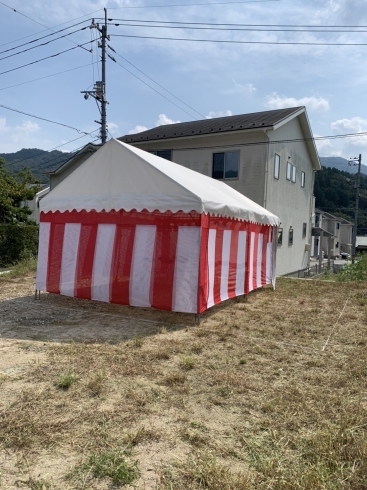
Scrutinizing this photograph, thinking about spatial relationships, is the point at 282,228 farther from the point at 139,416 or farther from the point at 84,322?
the point at 139,416

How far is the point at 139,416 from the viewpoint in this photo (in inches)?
99.5

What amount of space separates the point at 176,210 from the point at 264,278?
376cm

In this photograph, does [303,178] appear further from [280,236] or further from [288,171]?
[280,236]

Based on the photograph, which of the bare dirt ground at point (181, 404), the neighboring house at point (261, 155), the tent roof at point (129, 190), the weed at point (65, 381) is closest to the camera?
the bare dirt ground at point (181, 404)

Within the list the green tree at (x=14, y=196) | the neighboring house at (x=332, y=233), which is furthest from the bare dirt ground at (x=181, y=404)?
the neighboring house at (x=332, y=233)

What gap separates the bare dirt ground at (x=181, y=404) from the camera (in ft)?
6.29

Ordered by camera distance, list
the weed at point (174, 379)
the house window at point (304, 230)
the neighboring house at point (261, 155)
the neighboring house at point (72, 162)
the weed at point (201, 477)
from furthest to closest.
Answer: the neighboring house at point (72, 162) → the house window at point (304, 230) → the neighboring house at point (261, 155) → the weed at point (174, 379) → the weed at point (201, 477)

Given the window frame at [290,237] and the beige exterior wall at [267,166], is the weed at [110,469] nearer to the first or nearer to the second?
the beige exterior wall at [267,166]

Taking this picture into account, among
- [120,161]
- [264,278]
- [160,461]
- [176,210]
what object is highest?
[120,161]

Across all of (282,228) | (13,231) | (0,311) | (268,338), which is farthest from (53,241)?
(282,228)

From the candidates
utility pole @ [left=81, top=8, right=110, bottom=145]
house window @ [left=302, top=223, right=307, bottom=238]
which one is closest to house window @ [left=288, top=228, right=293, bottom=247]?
house window @ [left=302, top=223, right=307, bottom=238]

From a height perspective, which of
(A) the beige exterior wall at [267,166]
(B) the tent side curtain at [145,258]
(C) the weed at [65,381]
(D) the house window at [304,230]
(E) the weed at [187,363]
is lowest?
(C) the weed at [65,381]

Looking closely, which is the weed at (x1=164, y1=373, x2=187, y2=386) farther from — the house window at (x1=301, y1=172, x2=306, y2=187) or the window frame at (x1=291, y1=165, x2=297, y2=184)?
the house window at (x1=301, y1=172, x2=306, y2=187)

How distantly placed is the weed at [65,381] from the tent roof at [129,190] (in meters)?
2.71
